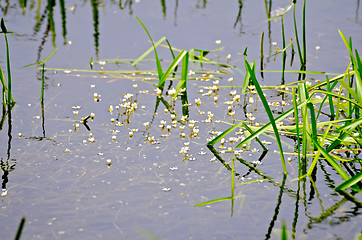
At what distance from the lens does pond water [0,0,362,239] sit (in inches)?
107

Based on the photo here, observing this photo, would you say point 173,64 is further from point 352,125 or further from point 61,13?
point 61,13

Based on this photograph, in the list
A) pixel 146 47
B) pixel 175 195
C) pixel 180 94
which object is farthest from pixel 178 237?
pixel 146 47

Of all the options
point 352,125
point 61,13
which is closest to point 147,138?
point 352,125

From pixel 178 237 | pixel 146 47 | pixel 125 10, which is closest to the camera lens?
pixel 178 237

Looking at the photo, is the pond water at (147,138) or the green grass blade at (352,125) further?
the green grass blade at (352,125)

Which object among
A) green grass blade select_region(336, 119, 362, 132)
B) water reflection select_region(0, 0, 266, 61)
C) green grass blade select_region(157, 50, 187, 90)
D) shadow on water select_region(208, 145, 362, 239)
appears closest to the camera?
shadow on water select_region(208, 145, 362, 239)

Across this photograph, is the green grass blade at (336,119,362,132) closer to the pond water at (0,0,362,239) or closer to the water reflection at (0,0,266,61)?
the pond water at (0,0,362,239)

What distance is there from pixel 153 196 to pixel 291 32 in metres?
2.91

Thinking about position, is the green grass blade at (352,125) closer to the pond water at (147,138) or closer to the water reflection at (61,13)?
the pond water at (147,138)

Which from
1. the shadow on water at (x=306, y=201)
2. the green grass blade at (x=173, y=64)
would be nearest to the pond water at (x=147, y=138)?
the shadow on water at (x=306, y=201)

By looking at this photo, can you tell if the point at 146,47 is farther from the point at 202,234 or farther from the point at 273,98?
the point at 202,234

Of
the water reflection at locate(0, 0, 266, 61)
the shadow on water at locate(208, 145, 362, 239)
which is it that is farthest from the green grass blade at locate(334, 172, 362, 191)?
the water reflection at locate(0, 0, 266, 61)

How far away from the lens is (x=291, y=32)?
5211 millimetres

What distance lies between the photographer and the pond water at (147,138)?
8.92ft
